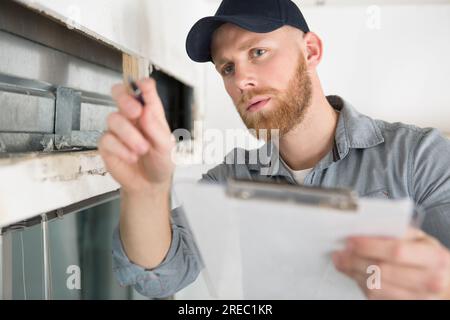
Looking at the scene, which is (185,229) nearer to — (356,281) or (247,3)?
(356,281)

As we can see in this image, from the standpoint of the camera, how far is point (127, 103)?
59 cm

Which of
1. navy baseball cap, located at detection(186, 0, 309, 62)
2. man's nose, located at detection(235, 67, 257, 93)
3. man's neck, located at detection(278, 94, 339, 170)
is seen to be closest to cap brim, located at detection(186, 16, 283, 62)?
navy baseball cap, located at detection(186, 0, 309, 62)

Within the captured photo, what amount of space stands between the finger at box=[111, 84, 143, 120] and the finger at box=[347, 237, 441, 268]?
365 mm

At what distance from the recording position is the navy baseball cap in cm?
101

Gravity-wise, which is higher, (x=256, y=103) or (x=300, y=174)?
(x=256, y=103)

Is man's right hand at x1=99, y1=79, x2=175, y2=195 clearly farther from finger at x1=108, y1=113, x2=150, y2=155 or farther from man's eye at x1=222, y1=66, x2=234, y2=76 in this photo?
man's eye at x1=222, y1=66, x2=234, y2=76

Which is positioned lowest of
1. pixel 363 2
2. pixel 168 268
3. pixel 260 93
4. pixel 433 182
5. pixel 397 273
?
pixel 168 268

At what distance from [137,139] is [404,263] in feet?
1.39

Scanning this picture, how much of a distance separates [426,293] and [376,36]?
2159mm

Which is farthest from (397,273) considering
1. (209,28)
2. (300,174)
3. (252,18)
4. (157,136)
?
(209,28)

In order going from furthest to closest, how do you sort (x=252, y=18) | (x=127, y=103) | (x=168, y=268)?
1. (x=252, y=18)
2. (x=168, y=268)
3. (x=127, y=103)

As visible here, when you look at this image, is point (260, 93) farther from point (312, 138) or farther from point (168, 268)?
point (168, 268)

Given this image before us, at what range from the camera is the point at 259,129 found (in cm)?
108

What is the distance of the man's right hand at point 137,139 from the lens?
23.7 inches
